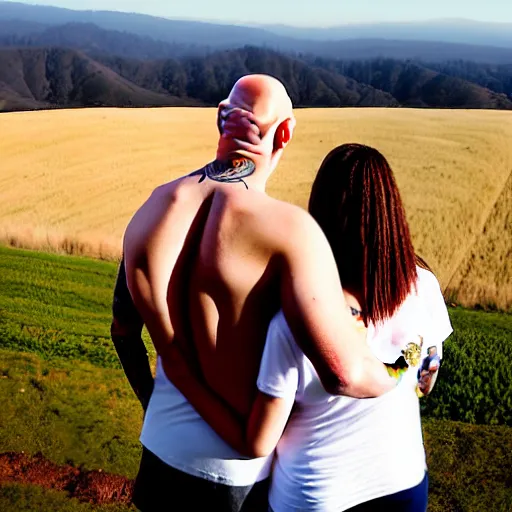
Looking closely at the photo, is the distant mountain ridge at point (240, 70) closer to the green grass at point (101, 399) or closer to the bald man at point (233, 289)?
the green grass at point (101, 399)

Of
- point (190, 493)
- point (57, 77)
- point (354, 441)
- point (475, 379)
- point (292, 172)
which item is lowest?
point (57, 77)

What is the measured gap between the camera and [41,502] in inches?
183

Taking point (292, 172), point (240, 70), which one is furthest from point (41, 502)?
point (240, 70)

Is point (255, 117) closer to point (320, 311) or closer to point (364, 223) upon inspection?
point (364, 223)

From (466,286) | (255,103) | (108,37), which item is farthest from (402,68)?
(108,37)

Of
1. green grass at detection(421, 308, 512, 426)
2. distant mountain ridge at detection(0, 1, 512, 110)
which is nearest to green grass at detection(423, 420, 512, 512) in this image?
green grass at detection(421, 308, 512, 426)

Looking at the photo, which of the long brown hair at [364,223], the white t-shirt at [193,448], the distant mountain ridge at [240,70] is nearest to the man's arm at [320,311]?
the long brown hair at [364,223]

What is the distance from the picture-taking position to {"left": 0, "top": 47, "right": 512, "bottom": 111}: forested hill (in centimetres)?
7149

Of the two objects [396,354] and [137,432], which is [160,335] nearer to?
[396,354]

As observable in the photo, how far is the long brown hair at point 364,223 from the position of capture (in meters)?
2.00

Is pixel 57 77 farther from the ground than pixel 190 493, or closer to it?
closer to it

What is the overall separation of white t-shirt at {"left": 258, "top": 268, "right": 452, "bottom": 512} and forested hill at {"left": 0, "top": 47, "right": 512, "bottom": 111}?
53924mm

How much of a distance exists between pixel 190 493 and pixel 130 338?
1.74ft

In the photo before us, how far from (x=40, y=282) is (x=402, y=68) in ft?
253
